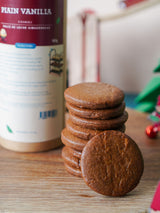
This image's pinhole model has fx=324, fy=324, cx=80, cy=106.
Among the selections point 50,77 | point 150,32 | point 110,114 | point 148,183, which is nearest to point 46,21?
point 50,77

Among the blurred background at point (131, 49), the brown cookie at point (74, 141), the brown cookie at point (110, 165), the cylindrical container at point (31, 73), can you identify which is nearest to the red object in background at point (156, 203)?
the brown cookie at point (110, 165)

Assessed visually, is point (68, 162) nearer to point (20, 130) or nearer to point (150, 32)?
point (20, 130)

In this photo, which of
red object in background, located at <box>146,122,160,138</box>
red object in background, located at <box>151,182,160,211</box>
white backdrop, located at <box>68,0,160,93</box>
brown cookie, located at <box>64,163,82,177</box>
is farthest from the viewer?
white backdrop, located at <box>68,0,160,93</box>

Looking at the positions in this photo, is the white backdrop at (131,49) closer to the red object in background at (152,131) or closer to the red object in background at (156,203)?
the red object in background at (152,131)

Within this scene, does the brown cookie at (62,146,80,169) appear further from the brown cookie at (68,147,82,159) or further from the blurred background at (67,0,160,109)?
the blurred background at (67,0,160,109)

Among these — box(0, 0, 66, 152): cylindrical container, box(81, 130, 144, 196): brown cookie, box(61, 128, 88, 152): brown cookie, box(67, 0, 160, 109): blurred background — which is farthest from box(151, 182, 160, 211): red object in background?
box(67, 0, 160, 109): blurred background

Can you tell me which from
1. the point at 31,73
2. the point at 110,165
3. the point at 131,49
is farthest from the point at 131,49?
the point at 110,165
